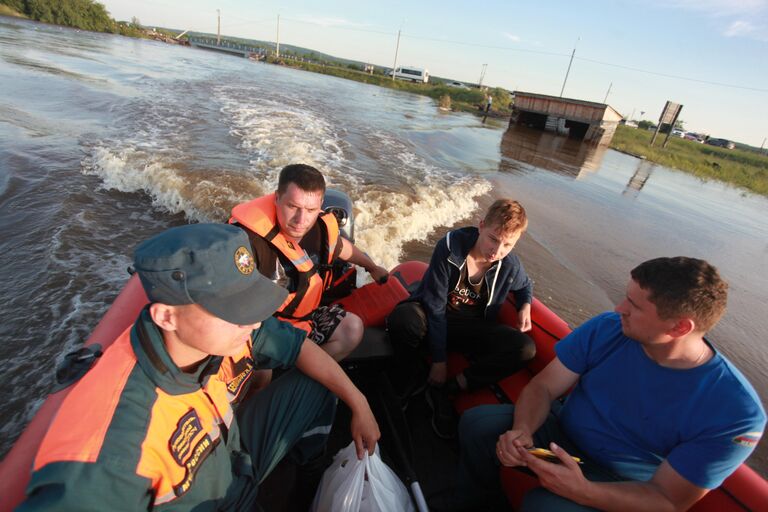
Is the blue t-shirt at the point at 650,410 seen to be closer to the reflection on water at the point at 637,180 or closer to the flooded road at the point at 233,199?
the flooded road at the point at 233,199

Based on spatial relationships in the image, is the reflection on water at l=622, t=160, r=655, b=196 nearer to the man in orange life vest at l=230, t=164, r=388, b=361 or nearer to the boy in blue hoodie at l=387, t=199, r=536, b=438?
the boy in blue hoodie at l=387, t=199, r=536, b=438

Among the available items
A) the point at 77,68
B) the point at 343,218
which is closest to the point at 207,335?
the point at 343,218

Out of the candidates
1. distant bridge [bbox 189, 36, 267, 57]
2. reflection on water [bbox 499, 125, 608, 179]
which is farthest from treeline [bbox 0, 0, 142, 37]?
reflection on water [bbox 499, 125, 608, 179]

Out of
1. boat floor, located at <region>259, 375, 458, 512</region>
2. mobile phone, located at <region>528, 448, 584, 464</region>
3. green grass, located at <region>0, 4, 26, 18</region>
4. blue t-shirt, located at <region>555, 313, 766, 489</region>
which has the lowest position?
boat floor, located at <region>259, 375, 458, 512</region>

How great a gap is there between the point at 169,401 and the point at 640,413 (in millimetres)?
1731

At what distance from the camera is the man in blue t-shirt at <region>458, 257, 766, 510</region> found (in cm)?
133

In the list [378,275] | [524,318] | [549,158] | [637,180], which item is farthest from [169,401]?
[637,180]

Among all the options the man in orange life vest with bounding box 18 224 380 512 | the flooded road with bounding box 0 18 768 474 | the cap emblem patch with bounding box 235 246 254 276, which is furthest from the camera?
the flooded road with bounding box 0 18 768 474

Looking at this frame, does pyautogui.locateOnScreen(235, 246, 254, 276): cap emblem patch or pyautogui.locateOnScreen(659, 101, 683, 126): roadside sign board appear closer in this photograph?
pyautogui.locateOnScreen(235, 246, 254, 276): cap emblem patch

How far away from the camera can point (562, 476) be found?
1.39 meters

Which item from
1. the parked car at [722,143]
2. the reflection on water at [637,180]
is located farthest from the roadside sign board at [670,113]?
the parked car at [722,143]

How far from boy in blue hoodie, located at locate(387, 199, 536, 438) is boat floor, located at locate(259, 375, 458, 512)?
101 millimetres

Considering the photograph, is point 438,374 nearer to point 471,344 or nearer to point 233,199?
point 471,344

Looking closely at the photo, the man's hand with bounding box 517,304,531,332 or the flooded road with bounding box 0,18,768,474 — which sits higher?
the man's hand with bounding box 517,304,531,332
